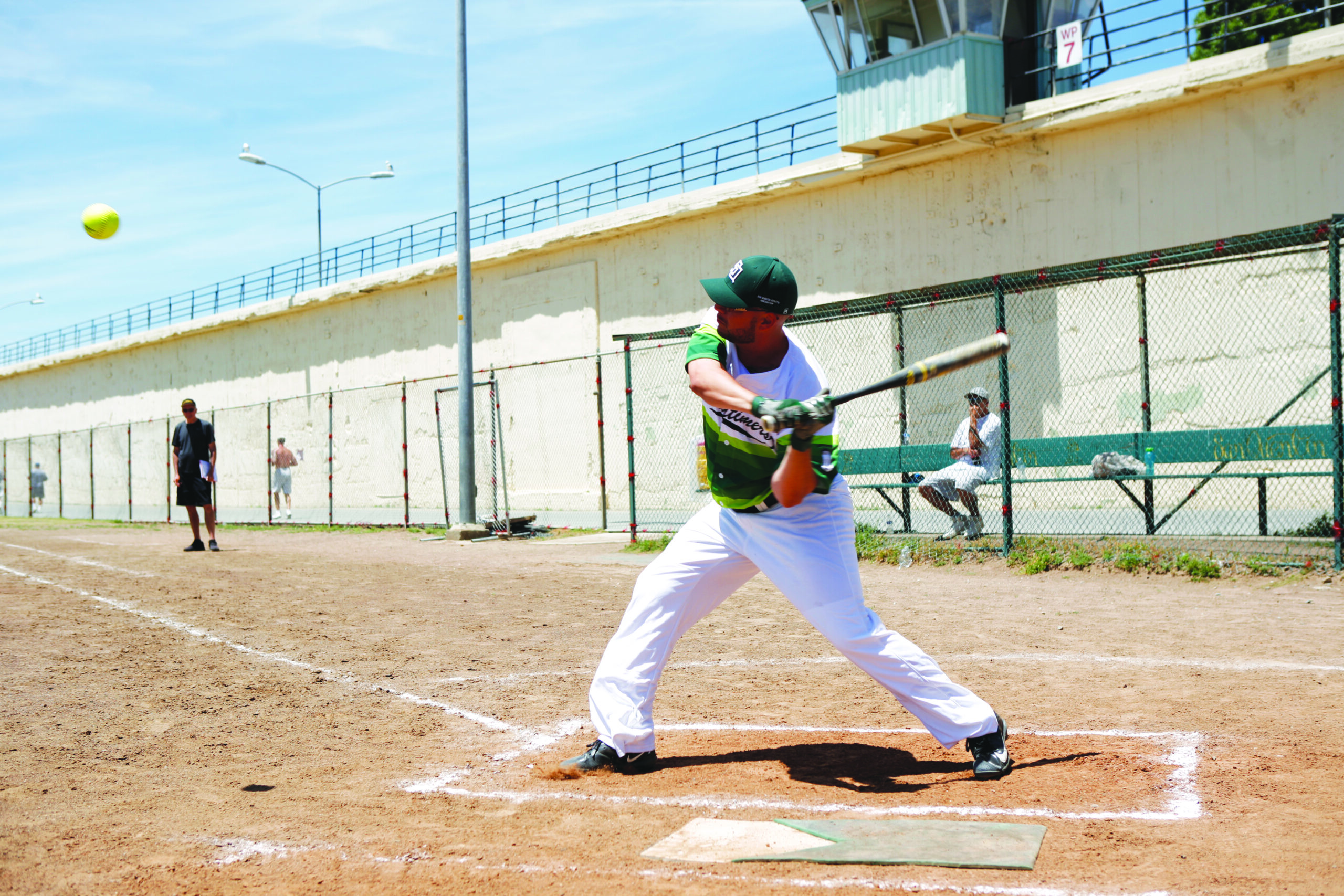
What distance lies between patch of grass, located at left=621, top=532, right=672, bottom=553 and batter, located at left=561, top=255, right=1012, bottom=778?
8714 mm

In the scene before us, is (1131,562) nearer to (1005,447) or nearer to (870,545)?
(1005,447)

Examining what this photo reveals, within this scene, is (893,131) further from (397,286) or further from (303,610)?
(397,286)

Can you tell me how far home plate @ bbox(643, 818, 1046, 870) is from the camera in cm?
331

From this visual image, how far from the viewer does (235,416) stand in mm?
32031

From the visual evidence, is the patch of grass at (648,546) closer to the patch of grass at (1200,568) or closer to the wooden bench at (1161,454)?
the wooden bench at (1161,454)

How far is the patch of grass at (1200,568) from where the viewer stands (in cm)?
943

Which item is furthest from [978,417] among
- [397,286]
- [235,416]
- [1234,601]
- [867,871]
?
[235,416]

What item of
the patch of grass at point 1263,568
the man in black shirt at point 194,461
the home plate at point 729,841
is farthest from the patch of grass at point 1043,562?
the man in black shirt at point 194,461

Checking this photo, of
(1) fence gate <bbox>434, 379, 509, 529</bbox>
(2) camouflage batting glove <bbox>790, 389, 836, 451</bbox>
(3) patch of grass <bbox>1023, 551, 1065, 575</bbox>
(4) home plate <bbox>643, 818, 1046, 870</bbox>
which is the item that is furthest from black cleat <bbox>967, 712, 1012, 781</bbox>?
(1) fence gate <bbox>434, 379, 509, 529</bbox>

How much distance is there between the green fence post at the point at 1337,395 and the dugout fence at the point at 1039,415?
0.07 feet

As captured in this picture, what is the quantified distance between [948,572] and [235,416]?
85.9 ft

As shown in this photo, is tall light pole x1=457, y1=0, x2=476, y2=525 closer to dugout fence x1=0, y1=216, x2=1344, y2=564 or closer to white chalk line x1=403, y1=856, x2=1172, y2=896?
dugout fence x1=0, y1=216, x2=1344, y2=564

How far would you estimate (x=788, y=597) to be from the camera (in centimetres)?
420

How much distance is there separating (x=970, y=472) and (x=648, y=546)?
13.0ft
